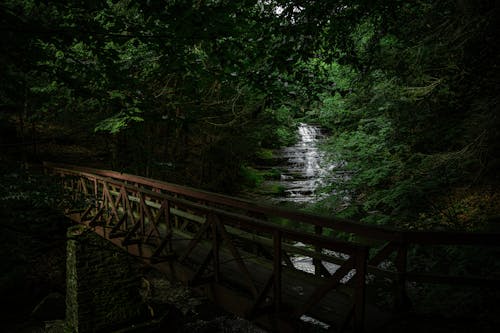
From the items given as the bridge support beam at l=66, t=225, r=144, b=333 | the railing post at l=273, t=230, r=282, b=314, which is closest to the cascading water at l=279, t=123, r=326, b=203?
the bridge support beam at l=66, t=225, r=144, b=333

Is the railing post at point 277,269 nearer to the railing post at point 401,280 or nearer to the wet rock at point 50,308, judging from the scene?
the railing post at point 401,280

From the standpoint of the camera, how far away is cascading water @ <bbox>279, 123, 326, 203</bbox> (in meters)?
15.9

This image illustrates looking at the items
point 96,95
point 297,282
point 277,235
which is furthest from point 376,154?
point 96,95

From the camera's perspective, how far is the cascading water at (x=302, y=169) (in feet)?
52.2

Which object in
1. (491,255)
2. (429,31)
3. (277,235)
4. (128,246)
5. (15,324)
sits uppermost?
(429,31)

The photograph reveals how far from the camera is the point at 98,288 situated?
916cm

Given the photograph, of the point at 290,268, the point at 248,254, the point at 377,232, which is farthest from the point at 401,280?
the point at 248,254

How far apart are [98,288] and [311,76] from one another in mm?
8331

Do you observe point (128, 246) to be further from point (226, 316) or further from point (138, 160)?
point (138, 160)

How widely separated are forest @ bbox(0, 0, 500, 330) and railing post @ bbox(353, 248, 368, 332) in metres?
2.03

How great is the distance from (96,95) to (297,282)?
129 inches

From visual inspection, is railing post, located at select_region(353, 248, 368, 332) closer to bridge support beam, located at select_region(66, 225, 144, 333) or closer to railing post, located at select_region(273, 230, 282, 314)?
railing post, located at select_region(273, 230, 282, 314)

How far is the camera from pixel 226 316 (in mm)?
9258

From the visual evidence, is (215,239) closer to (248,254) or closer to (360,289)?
(248,254)
